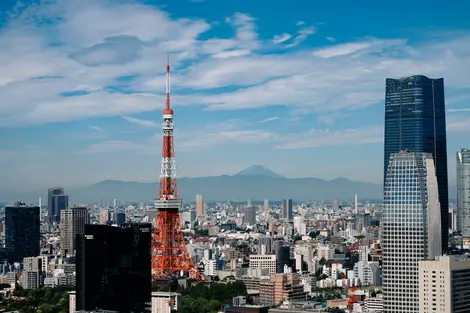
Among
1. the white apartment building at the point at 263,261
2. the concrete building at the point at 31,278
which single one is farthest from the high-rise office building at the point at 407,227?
the concrete building at the point at 31,278

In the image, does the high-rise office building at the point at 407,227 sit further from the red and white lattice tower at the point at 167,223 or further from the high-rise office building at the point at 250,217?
the high-rise office building at the point at 250,217

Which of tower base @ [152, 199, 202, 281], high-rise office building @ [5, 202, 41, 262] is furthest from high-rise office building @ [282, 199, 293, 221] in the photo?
tower base @ [152, 199, 202, 281]

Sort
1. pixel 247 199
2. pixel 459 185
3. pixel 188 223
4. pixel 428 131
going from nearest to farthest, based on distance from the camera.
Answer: pixel 428 131, pixel 459 185, pixel 188 223, pixel 247 199

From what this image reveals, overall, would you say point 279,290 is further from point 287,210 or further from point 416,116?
point 287,210

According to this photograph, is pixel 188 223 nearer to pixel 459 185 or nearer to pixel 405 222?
pixel 459 185

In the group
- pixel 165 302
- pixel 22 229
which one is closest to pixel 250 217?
pixel 22 229

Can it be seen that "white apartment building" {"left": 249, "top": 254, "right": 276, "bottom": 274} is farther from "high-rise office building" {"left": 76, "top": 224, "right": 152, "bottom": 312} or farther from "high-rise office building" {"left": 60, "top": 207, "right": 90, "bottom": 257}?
"high-rise office building" {"left": 76, "top": 224, "right": 152, "bottom": 312}

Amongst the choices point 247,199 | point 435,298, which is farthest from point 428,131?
point 247,199
